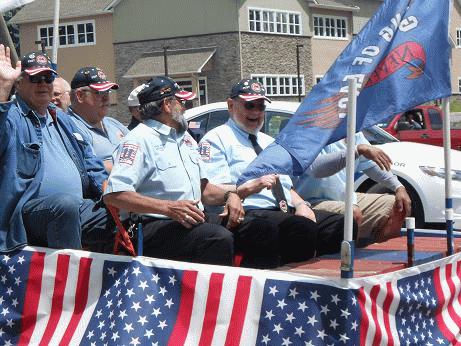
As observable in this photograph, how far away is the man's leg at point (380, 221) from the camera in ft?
22.2

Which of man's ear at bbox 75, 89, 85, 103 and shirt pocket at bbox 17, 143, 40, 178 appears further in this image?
man's ear at bbox 75, 89, 85, 103

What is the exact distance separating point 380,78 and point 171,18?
158ft

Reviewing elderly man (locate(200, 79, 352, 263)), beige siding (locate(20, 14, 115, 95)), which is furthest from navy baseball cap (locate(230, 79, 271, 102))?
beige siding (locate(20, 14, 115, 95))

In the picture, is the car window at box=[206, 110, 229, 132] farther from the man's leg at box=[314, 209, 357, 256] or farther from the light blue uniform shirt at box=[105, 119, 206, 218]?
the light blue uniform shirt at box=[105, 119, 206, 218]

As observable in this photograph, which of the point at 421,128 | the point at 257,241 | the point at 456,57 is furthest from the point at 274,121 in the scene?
the point at 456,57

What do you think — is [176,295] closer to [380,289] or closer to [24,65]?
[380,289]

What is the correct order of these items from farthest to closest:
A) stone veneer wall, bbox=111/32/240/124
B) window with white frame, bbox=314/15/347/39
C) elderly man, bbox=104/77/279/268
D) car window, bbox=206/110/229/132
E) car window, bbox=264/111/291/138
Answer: window with white frame, bbox=314/15/347/39 < stone veneer wall, bbox=111/32/240/124 < car window, bbox=206/110/229/132 < car window, bbox=264/111/291/138 < elderly man, bbox=104/77/279/268

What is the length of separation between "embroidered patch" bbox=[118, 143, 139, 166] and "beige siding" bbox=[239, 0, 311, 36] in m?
45.4

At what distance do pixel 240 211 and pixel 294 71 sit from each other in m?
48.7

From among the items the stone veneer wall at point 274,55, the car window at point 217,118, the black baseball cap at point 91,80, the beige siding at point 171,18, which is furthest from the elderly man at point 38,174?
the beige siding at point 171,18

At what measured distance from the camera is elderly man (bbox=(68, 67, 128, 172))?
6.66 m

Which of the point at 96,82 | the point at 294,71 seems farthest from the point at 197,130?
the point at 294,71

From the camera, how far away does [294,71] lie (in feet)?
176

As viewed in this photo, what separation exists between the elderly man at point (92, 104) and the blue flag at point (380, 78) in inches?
83.7
